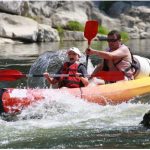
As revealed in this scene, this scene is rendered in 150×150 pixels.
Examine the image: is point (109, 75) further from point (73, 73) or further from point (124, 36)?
point (124, 36)

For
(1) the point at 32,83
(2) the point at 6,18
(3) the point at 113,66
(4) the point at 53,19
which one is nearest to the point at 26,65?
(1) the point at 32,83

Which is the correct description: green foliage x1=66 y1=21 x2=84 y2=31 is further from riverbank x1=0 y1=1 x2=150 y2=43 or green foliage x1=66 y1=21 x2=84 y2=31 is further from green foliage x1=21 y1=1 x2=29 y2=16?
green foliage x1=21 y1=1 x2=29 y2=16

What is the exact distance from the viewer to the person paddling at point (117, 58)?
8.04 m

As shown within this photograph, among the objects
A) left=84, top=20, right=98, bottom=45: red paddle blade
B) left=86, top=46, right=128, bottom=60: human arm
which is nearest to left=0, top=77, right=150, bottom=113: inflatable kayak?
left=86, top=46, right=128, bottom=60: human arm

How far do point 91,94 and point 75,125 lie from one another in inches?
51.4

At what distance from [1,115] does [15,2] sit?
19921 mm

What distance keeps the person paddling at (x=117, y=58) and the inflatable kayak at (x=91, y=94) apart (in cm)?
25

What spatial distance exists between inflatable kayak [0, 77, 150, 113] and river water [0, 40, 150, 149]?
0.31 ft

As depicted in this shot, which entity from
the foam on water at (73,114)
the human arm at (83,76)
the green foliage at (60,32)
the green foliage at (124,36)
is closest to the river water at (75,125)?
the foam on water at (73,114)

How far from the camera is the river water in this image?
214 inches

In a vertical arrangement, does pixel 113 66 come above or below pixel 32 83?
above

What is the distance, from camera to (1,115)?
22.7 ft

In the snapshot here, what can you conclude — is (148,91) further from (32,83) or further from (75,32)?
(75,32)

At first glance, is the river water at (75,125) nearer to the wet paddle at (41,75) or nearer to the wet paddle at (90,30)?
the wet paddle at (41,75)
